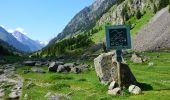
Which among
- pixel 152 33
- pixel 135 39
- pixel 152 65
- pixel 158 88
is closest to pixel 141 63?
pixel 152 65

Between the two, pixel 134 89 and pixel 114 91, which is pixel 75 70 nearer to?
pixel 114 91

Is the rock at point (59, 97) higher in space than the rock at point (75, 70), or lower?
higher

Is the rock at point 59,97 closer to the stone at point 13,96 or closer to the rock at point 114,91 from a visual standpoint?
the rock at point 114,91

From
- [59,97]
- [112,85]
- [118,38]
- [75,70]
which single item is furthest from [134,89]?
[75,70]

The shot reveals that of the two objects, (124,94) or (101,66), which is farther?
(101,66)

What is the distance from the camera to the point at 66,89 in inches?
1586

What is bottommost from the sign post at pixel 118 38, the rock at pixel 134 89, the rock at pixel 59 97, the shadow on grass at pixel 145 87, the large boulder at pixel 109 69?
the rock at pixel 59 97

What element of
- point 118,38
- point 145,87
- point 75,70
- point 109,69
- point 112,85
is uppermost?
point 118,38

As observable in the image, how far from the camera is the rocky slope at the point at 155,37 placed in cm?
10950

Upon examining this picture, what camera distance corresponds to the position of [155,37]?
119500 millimetres

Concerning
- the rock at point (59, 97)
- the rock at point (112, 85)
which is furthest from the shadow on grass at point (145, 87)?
the rock at point (59, 97)

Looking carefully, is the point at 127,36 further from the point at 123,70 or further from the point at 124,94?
the point at 124,94

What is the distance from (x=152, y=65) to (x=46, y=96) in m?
28.4

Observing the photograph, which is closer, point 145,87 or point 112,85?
point 112,85
